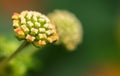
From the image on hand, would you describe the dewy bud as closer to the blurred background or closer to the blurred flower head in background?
the blurred flower head in background

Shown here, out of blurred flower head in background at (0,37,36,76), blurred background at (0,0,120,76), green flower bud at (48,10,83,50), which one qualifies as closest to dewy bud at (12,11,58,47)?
blurred flower head in background at (0,37,36,76)

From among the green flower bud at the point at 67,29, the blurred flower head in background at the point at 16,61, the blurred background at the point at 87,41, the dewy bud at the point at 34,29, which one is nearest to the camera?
the dewy bud at the point at 34,29

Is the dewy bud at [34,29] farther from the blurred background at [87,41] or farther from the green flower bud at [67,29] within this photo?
the blurred background at [87,41]

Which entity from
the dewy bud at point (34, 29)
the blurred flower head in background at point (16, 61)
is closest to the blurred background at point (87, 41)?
the blurred flower head in background at point (16, 61)

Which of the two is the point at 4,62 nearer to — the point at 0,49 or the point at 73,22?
the point at 0,49

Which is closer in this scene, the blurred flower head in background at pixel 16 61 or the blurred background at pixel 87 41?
the blurred flower head in background at pixel 16 61

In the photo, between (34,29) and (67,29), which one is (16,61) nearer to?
(67,29)
